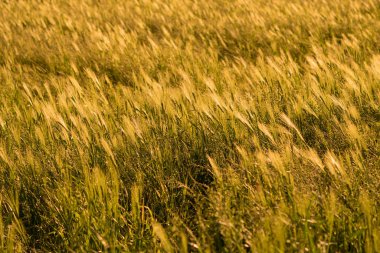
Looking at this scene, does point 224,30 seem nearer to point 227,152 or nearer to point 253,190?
point 227,152

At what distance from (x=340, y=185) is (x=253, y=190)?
208mm

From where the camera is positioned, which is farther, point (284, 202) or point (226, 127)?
point (226, 127)

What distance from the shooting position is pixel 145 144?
1460 mm

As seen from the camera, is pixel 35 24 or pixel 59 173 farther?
pixel 35 24

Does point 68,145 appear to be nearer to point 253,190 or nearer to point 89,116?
point 89,116

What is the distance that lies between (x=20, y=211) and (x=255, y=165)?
2.16ft

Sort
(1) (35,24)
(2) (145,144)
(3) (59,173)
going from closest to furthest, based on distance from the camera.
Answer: (3) (59,173) → (2) (145,144) → (1) (35,24)

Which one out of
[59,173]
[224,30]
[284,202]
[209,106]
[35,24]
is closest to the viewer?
[284,202]

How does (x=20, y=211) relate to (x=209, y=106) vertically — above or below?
below

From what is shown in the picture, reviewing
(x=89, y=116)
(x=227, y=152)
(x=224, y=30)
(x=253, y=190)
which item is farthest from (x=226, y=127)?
(x=224, y=30)

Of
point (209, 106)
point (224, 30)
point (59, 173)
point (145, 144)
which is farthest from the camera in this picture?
point (224, 30)

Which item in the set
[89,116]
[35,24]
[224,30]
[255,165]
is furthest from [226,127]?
[35,24]

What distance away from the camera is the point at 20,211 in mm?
1283

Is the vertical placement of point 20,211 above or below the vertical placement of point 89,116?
below
